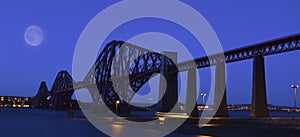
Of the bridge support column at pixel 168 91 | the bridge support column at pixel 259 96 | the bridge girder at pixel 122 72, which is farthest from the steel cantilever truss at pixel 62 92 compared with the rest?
the bridge support column at pixel 259 96

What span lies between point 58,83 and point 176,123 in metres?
153

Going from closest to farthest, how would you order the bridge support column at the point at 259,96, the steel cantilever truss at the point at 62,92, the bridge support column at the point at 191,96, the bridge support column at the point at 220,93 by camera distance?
the bridge support column at the point at 259,96, the bridge support column at the point at 220,93, the bridge support column at the point at 191,96, the steel cantilever truss at the point at 62,92

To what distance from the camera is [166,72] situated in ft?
215

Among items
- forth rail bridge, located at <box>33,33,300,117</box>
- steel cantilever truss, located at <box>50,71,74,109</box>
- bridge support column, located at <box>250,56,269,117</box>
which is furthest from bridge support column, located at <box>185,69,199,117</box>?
steel cantilever truss, located at <box>50,71,74,109</box>

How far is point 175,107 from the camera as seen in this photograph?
200ft

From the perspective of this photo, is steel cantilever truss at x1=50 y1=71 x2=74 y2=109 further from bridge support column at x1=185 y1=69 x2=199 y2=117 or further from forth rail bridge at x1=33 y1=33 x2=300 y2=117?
bridge support column at x1=185 y1=69 x2=199 y2=117

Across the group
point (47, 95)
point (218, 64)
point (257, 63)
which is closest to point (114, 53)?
point (218, 64)

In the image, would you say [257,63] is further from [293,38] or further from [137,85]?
[137,85]

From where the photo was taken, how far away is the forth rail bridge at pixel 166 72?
1688 inches

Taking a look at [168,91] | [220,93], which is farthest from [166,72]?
[220,93]

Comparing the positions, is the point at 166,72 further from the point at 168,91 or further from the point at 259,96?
the point at 259,96

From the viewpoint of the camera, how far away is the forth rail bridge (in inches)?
1688

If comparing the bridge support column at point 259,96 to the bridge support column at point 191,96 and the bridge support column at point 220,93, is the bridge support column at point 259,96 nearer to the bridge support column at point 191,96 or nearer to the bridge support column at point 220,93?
the bridge support column at point 220,93

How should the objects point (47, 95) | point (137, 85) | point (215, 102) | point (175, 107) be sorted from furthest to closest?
point (47, 95), point (137, 85), point (175, 107), point (215, 102)
